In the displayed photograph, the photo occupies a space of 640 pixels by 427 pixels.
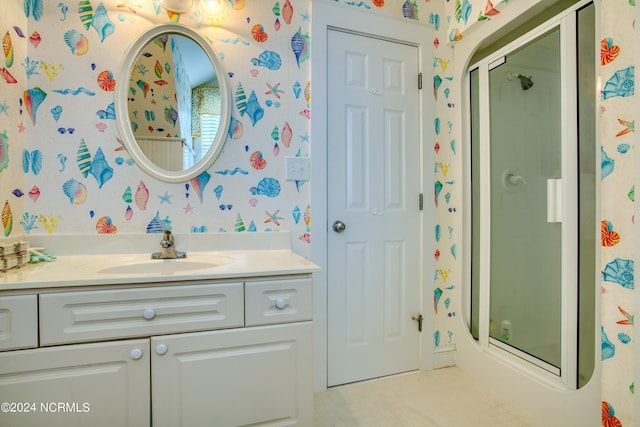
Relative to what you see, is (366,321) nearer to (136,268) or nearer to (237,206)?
(237,206)

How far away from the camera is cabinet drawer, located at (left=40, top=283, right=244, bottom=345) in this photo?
0.97 m

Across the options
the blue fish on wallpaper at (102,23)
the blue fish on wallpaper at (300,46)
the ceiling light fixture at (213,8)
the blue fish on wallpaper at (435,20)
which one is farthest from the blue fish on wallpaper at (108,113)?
the blue fish on wallpaper at (435,20)

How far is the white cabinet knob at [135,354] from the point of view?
1.01m

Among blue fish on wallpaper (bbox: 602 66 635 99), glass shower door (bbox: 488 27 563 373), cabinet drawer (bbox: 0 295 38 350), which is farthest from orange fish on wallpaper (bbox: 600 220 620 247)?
cabinet drawer (bbox: 0 295 38 350)

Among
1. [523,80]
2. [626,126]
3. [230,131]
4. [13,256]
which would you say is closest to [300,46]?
[230,131]

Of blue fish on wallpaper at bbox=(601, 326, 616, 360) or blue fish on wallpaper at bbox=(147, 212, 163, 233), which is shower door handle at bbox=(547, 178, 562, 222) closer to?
blue fish on wallpaper at bbox=(601, 326, 616, 360)

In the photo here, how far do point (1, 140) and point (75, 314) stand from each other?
81 centimetres

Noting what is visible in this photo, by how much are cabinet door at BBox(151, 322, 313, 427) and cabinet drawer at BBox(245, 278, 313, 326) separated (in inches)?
1.3

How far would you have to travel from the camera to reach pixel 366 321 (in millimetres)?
1817

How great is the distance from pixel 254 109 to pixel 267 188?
0.41 m

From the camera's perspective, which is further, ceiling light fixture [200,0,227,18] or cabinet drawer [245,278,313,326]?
ceiling light fixture [200,0,227,18]

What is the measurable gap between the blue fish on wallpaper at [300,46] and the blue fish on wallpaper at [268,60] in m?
0.10

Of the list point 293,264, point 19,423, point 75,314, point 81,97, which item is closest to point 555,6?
point 293,264

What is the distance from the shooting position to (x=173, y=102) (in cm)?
153
